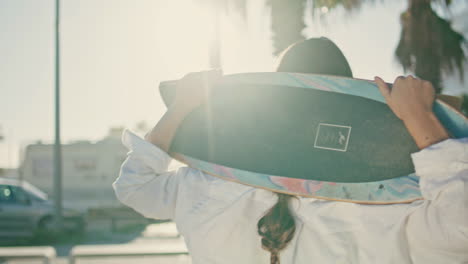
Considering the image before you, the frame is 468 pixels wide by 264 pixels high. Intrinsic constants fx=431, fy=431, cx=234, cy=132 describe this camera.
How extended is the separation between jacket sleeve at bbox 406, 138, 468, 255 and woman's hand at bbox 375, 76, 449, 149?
6 centimetres

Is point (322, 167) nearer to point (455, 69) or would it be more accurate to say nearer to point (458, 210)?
point (458, 210)

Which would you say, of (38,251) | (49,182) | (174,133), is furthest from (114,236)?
(49,182)

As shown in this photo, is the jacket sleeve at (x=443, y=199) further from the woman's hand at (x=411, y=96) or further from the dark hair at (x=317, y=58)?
the dark hair at (x=317, y=58)

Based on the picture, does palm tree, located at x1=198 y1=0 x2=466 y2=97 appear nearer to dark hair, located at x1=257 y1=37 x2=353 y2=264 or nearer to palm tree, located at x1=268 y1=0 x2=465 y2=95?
palm tree, located at x1=268 y1=0 x2=465 y2=95

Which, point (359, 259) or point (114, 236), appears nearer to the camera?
point (359, 259)

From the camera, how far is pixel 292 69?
1490 millimetres

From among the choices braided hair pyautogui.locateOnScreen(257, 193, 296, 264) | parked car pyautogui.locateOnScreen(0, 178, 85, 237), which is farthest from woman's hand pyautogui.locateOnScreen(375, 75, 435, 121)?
parked car pyautogui.locateOnScreen(0, 178, 85, 237)

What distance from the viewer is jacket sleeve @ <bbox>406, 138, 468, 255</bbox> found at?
105 cm

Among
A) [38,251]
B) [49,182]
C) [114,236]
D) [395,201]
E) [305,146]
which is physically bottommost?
[49,182]

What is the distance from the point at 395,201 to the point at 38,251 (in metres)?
3.08

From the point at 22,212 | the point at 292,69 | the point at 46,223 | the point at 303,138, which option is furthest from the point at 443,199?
the point at 46,223

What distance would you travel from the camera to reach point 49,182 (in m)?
26.6

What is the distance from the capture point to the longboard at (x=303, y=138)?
1372 millimetres

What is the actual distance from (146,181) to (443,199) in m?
0.88
